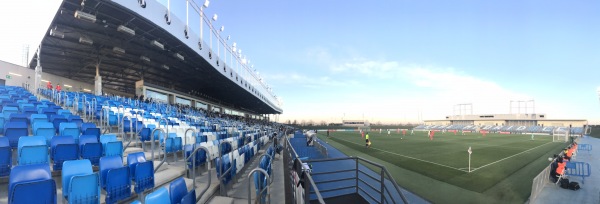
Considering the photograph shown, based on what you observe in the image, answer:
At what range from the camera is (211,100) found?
59750 mm

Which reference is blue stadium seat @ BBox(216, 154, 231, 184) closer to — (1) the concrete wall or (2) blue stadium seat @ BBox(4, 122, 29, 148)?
(2) blue stadium seat @ BBox(4, 122, 29, 148)

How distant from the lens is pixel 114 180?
4.29 m

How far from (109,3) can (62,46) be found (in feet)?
48.2

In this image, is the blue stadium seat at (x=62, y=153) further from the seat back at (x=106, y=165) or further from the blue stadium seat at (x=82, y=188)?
the blue stadium seat at (x=82, y=188)

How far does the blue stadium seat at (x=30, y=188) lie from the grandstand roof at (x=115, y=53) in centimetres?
1443

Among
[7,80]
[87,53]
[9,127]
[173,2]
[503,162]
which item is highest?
[173,2]

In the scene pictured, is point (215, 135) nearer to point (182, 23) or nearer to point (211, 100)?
point (182, 23)

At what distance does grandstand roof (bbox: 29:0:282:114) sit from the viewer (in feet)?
58.5

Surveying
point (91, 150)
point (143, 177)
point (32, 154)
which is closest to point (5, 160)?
point (32, 154)

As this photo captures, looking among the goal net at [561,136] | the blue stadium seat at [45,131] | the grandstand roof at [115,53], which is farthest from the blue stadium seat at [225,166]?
the goal net at [561,136]

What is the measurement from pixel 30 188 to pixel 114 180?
1120mm

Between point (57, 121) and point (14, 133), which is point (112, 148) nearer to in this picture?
point (14, 133)

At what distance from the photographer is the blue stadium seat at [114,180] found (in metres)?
4.21

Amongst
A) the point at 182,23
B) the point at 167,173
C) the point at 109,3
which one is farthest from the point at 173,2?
the point at 167,173
